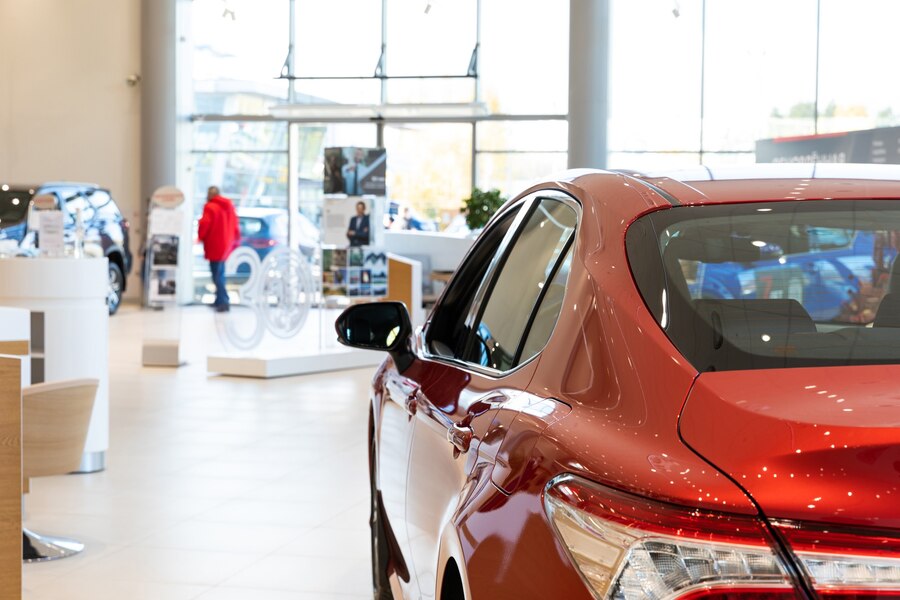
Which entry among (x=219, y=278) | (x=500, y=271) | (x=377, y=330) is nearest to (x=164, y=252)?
(x=219, y=278)

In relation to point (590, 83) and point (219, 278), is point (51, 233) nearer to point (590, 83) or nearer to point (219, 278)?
point (219, 278)

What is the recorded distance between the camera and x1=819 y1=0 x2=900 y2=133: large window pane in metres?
15.8

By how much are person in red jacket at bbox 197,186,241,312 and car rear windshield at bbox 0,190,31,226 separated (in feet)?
8.16

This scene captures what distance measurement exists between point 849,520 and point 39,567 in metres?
3.77

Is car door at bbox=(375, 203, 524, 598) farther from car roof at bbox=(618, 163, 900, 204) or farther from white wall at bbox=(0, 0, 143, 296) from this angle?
white wall at bbox=(0, 0, 143, 296)

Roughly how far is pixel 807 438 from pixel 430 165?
16.8 m

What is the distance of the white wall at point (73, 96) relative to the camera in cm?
1778

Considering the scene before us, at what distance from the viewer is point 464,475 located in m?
1.77

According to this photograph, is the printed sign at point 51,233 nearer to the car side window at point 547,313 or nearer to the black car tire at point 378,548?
the black car tire at point 378,548

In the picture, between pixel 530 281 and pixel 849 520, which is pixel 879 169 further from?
pixel 849 520

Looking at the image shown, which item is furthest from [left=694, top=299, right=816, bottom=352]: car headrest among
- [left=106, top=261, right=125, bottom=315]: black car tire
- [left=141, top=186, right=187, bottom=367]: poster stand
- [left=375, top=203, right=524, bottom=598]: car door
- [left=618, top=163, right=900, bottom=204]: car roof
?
[left=106, top=261, right=125, bottom=315]: black car tire

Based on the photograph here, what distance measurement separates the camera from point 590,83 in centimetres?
1606

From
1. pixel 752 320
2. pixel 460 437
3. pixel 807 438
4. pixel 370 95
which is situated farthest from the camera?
pixel 370 95

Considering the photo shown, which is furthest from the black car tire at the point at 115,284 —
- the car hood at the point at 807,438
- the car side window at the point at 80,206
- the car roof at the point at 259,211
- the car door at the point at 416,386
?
the car hood at the point at 807,438
